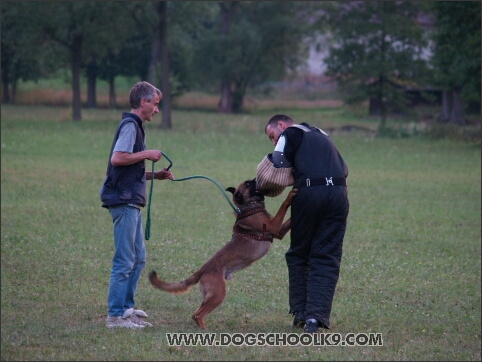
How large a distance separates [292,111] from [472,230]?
44.9m

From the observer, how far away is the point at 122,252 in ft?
22.7

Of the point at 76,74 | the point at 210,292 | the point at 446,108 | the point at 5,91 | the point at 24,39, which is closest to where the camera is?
the point at 210,292

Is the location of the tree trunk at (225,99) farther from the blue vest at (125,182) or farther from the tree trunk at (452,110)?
the blue vest at (125,182)

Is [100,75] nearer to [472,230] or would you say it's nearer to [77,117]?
[77,117]

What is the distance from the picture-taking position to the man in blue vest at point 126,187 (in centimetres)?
673

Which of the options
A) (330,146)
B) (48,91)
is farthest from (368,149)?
(48,91)

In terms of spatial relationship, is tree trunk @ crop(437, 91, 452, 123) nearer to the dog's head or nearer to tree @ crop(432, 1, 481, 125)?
tree @ crop(432, 1, 481, 125)

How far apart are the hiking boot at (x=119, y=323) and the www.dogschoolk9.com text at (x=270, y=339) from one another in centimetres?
53

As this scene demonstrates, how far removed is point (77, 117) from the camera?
4091 centimetres

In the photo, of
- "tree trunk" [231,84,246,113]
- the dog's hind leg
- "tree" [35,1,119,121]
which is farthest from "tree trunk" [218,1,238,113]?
the dog's hind leg

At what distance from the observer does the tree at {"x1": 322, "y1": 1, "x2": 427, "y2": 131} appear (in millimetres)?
37875

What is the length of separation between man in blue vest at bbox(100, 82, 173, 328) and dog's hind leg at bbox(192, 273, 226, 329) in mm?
551

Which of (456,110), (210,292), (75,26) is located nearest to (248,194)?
(210,292)

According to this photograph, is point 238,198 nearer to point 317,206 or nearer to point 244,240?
point 244,240
